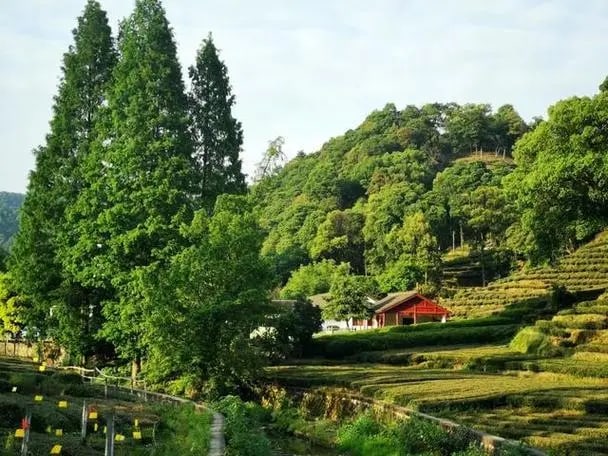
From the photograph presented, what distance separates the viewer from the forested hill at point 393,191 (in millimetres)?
87062

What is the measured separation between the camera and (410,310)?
6850 cm

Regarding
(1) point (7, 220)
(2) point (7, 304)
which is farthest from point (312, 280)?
(1) point (7, 220)

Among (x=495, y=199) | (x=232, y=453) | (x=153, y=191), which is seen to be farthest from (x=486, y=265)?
(x=232, y=453)

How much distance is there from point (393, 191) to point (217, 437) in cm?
9309

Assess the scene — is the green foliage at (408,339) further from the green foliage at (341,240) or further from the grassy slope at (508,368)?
the green foliage at (341,240)

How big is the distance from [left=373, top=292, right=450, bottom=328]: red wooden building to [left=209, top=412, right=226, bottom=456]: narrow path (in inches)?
2022

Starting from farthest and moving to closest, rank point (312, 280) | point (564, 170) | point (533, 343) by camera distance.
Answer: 1. point (312, 280)
2. point (564, 170)
3. point (533, 343)

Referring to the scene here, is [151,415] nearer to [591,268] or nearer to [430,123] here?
[591,268]

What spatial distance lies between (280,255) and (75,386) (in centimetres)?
7749

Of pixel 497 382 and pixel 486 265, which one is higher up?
pixel 486 265

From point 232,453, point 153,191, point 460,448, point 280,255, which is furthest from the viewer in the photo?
point 280,255

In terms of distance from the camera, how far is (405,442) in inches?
608

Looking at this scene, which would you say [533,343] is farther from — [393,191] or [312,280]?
[393,191]

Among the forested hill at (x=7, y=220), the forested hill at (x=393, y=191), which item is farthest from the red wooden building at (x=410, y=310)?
the forested hill at (x=7, y=220)
